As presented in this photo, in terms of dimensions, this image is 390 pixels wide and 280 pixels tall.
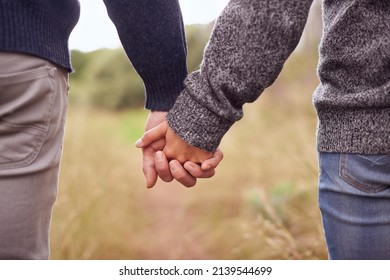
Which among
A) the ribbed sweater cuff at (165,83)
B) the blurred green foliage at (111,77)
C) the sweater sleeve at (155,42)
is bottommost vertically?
the blurred green foliage at (111,77)

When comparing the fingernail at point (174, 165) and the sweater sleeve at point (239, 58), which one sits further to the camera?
the fingernail at point (174, 165)

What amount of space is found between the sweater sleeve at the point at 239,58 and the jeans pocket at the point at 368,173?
0.24 m

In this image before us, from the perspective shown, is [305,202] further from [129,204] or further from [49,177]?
[49,177]

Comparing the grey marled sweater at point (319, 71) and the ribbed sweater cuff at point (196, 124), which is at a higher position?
the grey marled sweater at point (319, 71)

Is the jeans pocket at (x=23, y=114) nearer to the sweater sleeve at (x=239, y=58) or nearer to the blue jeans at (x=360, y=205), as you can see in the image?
the sweater sleeve at (x=239, y=58)

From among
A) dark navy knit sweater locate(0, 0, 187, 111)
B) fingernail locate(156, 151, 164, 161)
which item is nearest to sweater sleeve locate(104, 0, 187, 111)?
dark navy knit sweater locate(0, 0, 187, 111)

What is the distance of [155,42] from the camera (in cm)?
146

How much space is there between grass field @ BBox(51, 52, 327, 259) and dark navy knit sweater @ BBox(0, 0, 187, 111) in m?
1.25

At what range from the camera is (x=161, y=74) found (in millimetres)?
1524

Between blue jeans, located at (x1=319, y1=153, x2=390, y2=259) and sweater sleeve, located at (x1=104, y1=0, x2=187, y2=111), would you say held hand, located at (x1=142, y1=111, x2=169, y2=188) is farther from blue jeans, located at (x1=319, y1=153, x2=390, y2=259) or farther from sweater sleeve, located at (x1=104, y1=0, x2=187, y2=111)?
blue jeans, located at (x1=319, y1=153, x2=390, y2=259)

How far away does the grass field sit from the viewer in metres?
3.18

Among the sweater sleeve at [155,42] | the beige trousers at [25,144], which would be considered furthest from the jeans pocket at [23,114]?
the sweater sleeve at [155,42]

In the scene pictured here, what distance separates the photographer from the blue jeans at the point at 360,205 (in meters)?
1.15

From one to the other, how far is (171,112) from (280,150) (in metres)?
2.61
